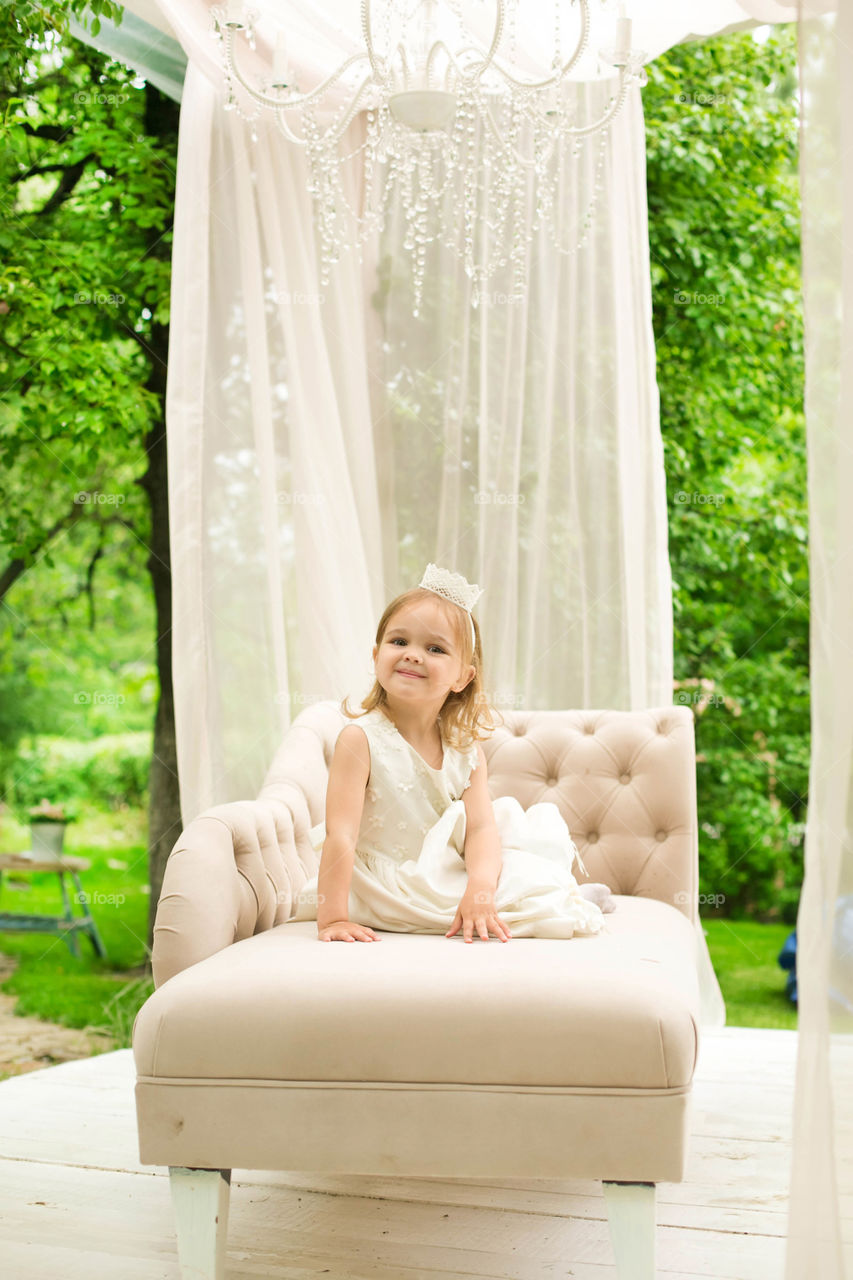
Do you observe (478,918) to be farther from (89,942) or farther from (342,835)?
(89,942)

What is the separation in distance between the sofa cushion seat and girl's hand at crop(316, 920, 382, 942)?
18cm

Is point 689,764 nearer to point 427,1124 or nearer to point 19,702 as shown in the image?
point 427,1124

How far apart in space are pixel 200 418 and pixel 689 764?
4.90ft

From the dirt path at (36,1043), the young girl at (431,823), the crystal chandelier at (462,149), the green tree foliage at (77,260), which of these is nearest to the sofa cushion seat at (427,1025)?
the young girl at (431,823)

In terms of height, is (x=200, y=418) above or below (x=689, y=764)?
above

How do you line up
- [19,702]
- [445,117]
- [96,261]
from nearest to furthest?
[445,117]
[96,261]
[19,702]

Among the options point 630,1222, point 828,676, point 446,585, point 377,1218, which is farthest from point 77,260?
point 630,1222

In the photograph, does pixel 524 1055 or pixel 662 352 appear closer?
pixel 524 1055

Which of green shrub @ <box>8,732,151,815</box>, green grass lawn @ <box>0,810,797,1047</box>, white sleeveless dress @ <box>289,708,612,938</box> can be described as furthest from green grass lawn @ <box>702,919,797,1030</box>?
green shrub @ <box>8,732,151,815</box>

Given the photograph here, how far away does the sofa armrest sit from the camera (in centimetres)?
170

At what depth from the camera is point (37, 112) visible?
4141mm

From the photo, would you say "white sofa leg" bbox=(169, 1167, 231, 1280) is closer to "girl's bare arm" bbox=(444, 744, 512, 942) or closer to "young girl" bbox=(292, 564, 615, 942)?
"young girl" bbox=(292, 564, 615, 942)

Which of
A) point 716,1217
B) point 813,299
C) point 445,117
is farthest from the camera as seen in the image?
point 445,117

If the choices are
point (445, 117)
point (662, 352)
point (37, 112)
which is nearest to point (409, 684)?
point (445, 117)
